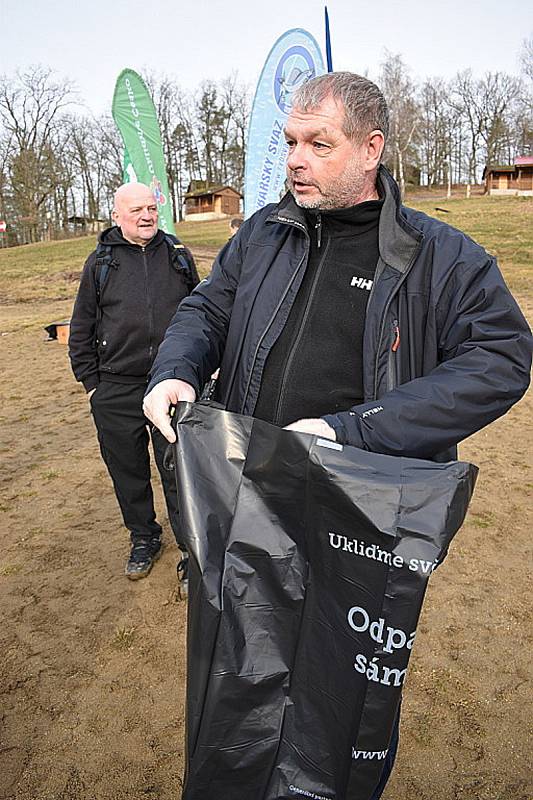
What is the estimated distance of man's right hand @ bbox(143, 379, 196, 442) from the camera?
1.76m

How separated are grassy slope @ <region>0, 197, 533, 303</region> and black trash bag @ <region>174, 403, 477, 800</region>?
14.4 metres

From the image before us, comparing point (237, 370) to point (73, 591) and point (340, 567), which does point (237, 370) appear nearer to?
point (340, 567)

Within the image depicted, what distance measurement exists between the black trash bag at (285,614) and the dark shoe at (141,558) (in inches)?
85.7

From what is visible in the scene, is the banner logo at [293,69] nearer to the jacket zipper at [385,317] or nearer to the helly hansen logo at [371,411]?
the jacket zipper at [385,317]

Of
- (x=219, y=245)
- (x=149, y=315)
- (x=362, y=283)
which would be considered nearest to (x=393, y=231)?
(x=362, y=283)

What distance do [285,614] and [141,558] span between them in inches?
95.5

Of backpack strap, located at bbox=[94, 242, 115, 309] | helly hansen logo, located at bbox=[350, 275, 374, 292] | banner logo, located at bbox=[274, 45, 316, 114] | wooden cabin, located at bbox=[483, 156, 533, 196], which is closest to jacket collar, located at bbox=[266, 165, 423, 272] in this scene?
helly hansen logo, located at bbox=[350, 275, 374, 292]

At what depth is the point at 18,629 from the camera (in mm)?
3439

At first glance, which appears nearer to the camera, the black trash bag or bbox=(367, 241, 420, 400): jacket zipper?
the black trash bag

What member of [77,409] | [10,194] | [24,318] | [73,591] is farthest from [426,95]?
[73,591]

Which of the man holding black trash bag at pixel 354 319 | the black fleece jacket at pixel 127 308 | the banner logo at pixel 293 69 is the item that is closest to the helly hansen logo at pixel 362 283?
the man holding black trash bag at pixel 354 319

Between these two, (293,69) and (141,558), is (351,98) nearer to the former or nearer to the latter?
(141,558)

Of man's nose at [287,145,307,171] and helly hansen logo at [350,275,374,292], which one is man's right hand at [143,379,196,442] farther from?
man's nose at [287,145,307,171]

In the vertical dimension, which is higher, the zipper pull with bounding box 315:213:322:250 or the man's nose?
the man's nose
